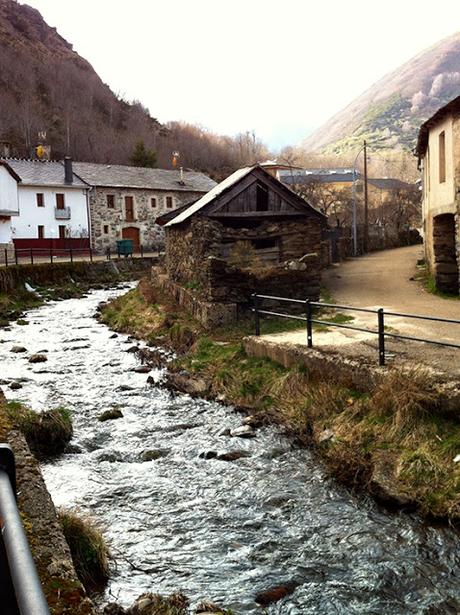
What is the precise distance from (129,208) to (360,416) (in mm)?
43876

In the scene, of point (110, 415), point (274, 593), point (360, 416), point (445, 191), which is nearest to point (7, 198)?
point (445, 191)

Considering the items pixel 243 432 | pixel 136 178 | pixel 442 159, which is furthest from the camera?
pixel 136 178

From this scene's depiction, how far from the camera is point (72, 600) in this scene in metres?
3.30

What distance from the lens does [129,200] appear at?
165 ft

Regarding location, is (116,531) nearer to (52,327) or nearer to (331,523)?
(331,523)

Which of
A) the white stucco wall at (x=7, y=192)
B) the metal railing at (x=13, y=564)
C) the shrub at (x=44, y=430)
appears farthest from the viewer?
the white stucco wall at (x=7, y=192)

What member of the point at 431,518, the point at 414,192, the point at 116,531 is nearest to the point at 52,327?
the point at 116,531

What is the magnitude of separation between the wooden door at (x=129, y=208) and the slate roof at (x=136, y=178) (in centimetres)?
122

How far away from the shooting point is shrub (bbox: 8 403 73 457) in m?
8.96

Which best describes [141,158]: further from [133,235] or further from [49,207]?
[49,207]

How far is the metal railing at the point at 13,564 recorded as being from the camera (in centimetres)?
132

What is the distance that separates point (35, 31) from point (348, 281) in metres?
103

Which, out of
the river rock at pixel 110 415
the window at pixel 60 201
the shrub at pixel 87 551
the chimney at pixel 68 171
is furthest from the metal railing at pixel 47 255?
the shrub at pixel 87 551

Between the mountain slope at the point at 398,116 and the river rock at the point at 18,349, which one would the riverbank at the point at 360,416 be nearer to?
the river rock at the point at 18,349
